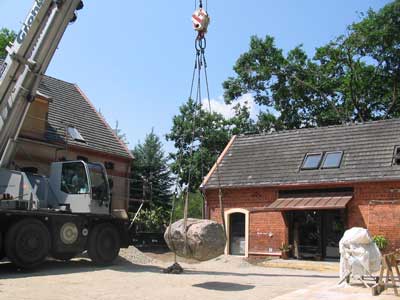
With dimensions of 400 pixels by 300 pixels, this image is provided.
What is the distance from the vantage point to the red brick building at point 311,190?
2081 cm

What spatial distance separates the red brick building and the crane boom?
1012 centimetres

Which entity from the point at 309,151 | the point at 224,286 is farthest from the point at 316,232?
the point at 224,286

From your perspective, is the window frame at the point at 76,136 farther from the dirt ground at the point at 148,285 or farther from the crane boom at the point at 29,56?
the crane boom at the point at 29,56

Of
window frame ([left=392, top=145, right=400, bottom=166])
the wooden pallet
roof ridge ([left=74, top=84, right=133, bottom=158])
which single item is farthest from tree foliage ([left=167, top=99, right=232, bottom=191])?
the wooden pallet

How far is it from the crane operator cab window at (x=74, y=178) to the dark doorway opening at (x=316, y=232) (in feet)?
32.1

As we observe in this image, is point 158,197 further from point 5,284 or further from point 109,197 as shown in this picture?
point 5,284

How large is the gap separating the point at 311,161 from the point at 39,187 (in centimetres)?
1230

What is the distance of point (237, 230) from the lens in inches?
954

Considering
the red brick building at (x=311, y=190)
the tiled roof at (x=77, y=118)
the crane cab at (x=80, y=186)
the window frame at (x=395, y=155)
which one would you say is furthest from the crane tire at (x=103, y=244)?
the window frame at (x=395, y=155)

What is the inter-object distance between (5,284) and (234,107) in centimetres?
2888

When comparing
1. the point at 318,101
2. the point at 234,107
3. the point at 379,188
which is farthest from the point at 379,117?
the point at 379,188

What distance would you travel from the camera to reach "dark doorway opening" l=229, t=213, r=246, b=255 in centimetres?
2398

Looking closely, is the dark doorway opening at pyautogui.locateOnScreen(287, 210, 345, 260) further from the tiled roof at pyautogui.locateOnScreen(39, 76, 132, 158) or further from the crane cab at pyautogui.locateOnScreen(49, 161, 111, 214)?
the tiled roof at pyautogui.locateOnScreen(39, 76, 132, 158)

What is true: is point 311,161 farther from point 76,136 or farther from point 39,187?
point 39,187
